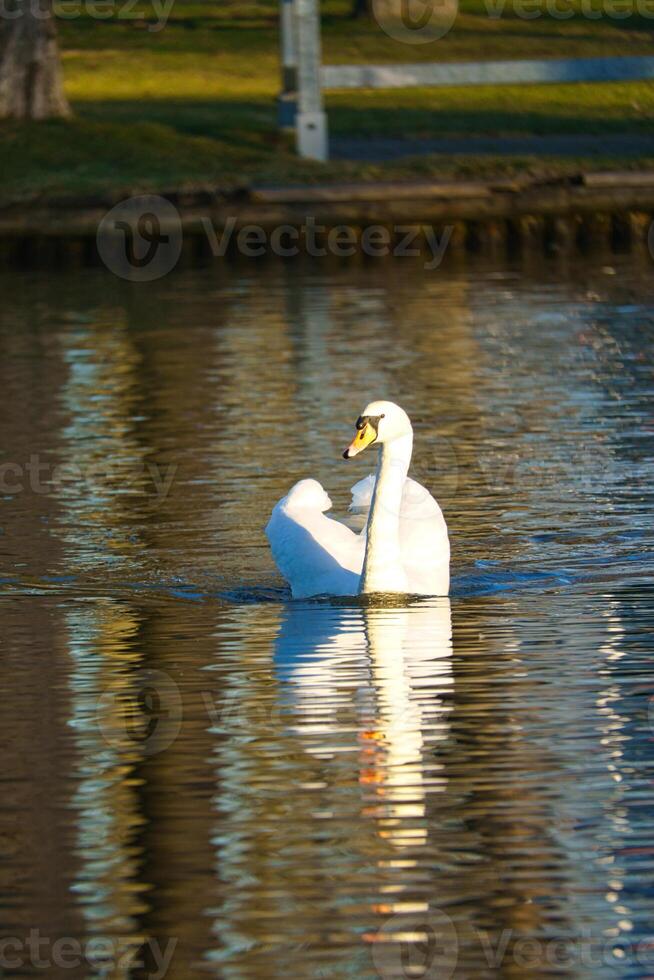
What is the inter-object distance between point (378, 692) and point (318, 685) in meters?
0.27

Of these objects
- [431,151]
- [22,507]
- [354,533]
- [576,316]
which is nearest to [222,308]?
[576,316]

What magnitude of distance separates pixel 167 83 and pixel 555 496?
78.3ft

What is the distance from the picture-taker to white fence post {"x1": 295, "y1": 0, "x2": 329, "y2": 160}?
86.5 feet

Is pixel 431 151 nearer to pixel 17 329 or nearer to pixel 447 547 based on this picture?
pixel 17 329

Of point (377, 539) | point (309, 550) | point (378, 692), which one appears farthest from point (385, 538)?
point (378, 692)

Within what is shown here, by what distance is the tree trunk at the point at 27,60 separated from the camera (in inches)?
1082

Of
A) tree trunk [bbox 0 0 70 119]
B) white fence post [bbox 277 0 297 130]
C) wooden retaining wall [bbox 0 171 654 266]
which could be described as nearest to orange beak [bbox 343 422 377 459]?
wooden retaining wall [bbox 0 171 654 266]

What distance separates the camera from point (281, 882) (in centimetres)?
641

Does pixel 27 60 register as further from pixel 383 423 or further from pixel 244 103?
pixel 383 423

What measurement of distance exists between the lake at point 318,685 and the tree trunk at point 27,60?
1023 cm

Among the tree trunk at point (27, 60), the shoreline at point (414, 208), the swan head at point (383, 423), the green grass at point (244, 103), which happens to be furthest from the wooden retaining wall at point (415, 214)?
the swan head at point (383, 423)

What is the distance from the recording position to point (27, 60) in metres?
27.5

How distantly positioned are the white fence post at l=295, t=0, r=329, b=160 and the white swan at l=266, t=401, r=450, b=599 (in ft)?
54.3

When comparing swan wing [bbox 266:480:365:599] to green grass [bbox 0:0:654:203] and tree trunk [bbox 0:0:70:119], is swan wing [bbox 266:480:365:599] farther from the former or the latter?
tree trunk [bbox 0:0:70:119]
